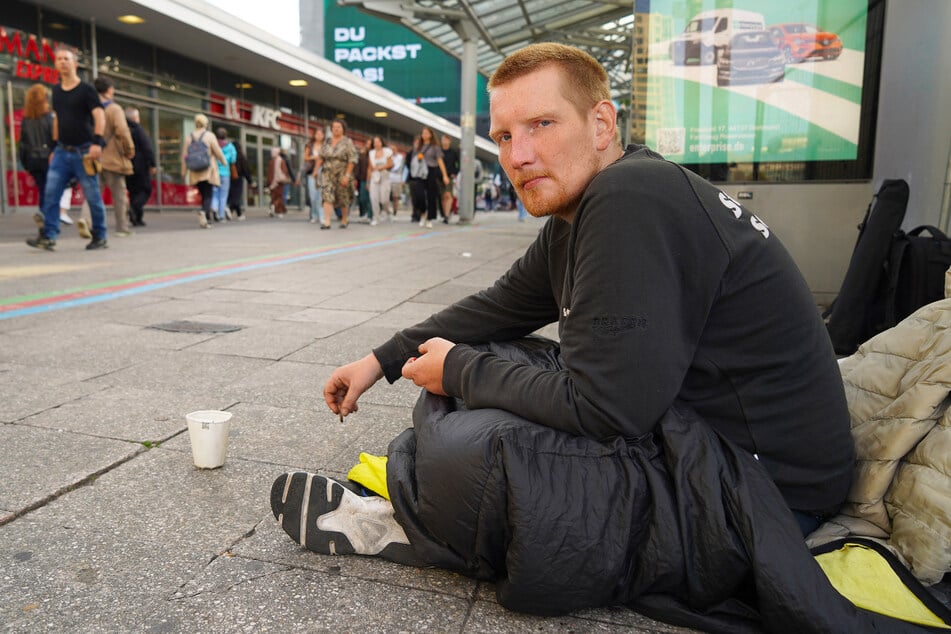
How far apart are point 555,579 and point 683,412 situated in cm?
44

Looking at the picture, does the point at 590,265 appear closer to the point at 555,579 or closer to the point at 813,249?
the point at 555,579

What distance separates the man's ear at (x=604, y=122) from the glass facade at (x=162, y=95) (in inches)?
561

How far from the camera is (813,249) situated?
522cm

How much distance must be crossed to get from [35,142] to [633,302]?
10133 millimetres

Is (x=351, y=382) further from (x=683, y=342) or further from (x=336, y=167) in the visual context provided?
(x=336, y=167)

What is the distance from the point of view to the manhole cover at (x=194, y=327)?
4402mm

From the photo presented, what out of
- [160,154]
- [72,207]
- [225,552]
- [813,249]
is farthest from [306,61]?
[225,552]

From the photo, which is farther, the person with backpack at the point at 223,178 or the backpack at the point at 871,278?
the person with backpack at the point at 223,178

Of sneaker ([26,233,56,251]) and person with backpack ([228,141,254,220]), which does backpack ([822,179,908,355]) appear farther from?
person with backpack ([228,141,254,220])

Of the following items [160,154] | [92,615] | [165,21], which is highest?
[165,21]

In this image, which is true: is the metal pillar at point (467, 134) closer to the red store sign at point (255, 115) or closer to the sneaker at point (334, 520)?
the red store sign at point (255, 115)

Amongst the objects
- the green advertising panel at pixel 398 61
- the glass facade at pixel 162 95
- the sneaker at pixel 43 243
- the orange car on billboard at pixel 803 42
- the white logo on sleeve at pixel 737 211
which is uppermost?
the green advertising panel at pixel 398 61

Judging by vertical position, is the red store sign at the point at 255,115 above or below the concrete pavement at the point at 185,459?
above

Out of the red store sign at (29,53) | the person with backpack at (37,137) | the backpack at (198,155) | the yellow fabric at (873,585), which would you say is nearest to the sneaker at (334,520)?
the yellow fabric at (873,585)
